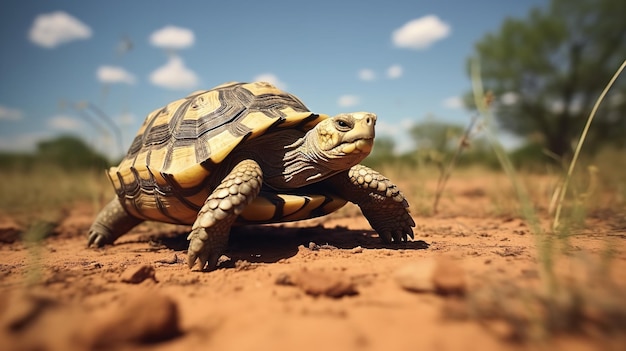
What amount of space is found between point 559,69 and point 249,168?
65.2 ft

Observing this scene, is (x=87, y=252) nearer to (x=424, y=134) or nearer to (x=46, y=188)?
(x=46, y=188)

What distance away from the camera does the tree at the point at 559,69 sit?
51.8 ft

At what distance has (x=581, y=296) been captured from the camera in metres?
1.10

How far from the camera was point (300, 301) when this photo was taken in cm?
151

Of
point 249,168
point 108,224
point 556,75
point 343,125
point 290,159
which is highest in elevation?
point 556,75

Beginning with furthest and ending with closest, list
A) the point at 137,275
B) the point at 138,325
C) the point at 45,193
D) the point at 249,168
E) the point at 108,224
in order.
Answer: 1. the point at 45,193
2. the point at 108,224
3. the point at 249,168
4. the point at 137,275
5. the point at 138,325

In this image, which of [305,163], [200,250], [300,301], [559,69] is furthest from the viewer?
[559,69]

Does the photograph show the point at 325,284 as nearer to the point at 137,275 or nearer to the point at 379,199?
the point at 137,275

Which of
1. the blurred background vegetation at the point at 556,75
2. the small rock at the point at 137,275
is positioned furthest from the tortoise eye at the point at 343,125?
the blurred background vegetation at the point at 556,75

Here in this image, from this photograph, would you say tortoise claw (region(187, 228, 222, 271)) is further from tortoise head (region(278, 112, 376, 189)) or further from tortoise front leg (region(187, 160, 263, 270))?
tortoise head (region(278, 112, 376, 189))

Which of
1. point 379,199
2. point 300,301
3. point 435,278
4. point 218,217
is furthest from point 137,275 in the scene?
point 379,199

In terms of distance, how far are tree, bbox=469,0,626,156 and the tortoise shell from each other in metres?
15.9

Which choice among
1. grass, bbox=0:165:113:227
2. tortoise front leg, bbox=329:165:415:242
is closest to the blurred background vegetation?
grass, bbox=0:165:113:227

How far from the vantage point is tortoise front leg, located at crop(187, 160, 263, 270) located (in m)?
2.37
